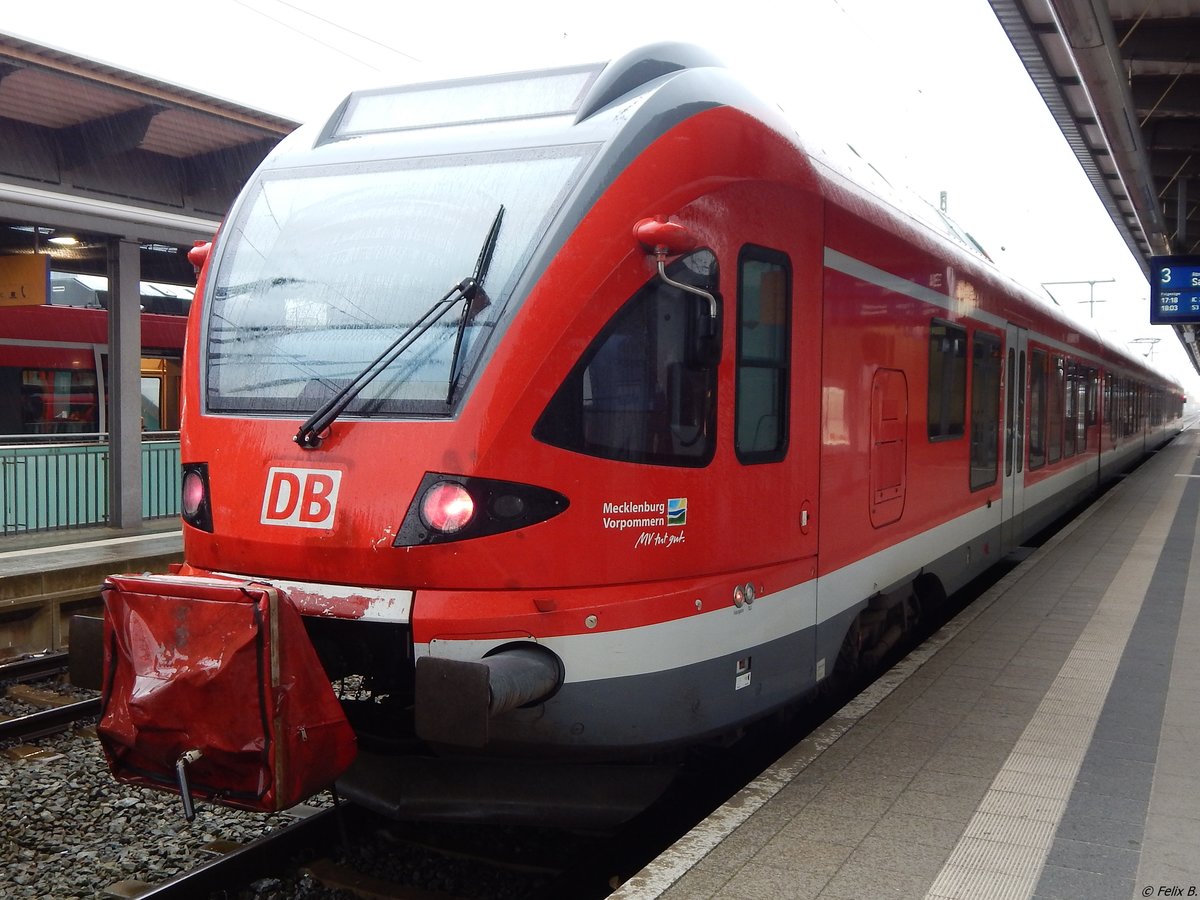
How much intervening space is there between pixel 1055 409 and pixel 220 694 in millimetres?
10335

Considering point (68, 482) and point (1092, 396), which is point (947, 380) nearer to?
point (68, 482)

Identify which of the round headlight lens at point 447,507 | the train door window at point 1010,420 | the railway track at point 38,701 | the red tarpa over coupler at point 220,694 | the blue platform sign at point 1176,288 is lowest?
the railway track at point 38,701

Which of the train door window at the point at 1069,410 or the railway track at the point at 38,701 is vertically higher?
the train door window at the point at 1069,410

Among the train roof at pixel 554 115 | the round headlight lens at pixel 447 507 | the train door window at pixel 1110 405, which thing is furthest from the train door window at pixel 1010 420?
the train door window at pixel 1110 405

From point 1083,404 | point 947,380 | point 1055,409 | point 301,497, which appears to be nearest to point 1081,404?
point 1083,404

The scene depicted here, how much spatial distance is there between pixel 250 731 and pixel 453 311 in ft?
5.04

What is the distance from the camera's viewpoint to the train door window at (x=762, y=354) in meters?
4.38

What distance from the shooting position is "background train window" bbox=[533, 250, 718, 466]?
3.85 m

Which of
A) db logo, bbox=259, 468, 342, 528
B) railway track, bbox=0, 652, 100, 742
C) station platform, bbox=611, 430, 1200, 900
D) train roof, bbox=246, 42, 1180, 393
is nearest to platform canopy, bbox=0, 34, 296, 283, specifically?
railway track, bbox=0, 652, 100, 742

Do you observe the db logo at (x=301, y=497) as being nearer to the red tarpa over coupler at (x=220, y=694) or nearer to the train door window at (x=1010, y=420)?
the red tarpa over coupler at (x=220, y=694)

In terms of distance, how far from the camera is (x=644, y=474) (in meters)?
4.00

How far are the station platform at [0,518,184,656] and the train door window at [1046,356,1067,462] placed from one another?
8.54m

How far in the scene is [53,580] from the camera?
9.03m

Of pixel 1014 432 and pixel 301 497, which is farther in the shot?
pixel 1014 432
